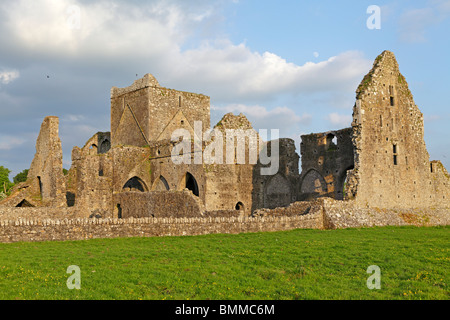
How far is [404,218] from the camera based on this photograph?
30.0m

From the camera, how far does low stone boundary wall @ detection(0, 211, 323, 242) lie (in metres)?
18.9

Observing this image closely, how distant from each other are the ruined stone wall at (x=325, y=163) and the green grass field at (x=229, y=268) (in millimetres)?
14757

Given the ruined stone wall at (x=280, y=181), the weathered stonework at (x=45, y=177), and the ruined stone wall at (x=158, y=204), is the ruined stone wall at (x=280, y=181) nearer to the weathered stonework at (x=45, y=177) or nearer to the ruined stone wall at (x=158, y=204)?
the ruined stone wall at (x=158, y=204)

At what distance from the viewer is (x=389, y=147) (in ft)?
102

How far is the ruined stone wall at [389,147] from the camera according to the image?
2942cm

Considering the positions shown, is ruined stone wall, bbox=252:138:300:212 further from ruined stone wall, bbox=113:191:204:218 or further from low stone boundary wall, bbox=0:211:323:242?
low stone boundary wall, bbox=0:211:323:242

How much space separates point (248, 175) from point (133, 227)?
687 inches

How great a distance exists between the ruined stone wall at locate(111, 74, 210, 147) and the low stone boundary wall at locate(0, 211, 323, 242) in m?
21.4

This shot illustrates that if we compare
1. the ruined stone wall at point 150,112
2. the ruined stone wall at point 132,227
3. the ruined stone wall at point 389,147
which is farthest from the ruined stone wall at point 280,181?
the ruined stone wall at point 132,227

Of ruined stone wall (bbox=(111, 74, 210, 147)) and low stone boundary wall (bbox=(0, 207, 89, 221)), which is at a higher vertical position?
ruined stone wall (bbox=(111, 74, 210, 147))

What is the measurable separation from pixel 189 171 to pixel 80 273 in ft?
77.4

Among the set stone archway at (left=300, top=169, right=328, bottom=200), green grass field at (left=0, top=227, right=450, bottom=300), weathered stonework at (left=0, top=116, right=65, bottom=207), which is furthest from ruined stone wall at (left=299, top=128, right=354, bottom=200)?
weathered stonework at (left=0, top=116, right=65, bottom=207)
